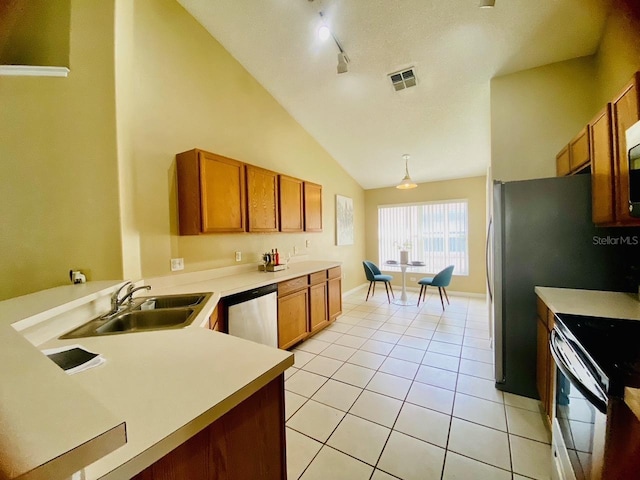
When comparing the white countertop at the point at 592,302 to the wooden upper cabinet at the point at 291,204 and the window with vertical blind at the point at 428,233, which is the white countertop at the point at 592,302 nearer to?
the wooden upper cabinet at the point at 291,204

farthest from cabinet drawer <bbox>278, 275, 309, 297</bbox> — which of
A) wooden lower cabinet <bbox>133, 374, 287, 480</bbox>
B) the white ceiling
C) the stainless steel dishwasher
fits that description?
the white ceiling

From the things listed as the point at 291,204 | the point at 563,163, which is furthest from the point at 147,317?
the point at 563,163

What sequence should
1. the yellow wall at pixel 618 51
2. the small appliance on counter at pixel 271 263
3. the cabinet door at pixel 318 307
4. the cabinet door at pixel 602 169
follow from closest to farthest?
the cabinet door at pixel 602 169 → the yellow wall at pixel 618 51 → the small appliance on counter at pixel 271 263 → the cabinet door at pixel 318 307

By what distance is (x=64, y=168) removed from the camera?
1.68m

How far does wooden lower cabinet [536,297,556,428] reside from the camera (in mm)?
1596

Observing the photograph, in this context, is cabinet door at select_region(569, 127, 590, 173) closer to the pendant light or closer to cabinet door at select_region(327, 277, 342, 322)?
the pendant light

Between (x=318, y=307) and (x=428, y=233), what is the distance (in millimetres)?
3402

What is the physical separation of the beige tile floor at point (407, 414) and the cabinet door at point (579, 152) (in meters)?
1.85

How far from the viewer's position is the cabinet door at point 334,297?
12.1ft

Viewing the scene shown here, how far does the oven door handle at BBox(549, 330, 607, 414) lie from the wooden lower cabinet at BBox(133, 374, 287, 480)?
109 cm

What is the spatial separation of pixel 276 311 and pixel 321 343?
878mm

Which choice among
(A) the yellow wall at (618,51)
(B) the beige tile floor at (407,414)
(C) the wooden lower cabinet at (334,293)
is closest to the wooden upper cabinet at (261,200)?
(C) the wooden lower cabinet at (334,293)

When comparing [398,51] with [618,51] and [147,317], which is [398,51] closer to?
[618,51]

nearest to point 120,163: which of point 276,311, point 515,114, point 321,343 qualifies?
point 276,311
